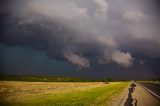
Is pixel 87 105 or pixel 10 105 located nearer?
pixel 87 105

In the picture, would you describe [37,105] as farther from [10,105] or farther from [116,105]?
[116,105]

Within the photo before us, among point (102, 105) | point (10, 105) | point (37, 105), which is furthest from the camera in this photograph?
point (10, 105)

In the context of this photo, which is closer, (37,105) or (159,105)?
(159,105)

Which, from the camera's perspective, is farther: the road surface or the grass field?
the grass field

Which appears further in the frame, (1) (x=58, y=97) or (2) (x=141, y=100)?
(1) (x=58, y=97)

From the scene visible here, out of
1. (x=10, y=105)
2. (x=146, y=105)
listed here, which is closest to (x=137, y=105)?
(x=146, y=105)

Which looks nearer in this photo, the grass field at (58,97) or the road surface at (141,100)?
the road surface at (141,100)

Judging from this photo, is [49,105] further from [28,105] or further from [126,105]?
[126,105]

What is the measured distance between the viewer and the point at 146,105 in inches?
832

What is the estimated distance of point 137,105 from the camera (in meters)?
21.1

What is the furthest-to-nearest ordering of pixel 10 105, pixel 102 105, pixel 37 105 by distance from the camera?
pixel 10 105 → pixel 37 105 → pixel 102 105

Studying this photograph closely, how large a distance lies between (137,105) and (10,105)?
13603 mm

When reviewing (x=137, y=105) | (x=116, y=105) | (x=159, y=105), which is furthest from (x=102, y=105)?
(x=159, y=105)

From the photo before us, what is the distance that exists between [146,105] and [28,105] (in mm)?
11817
